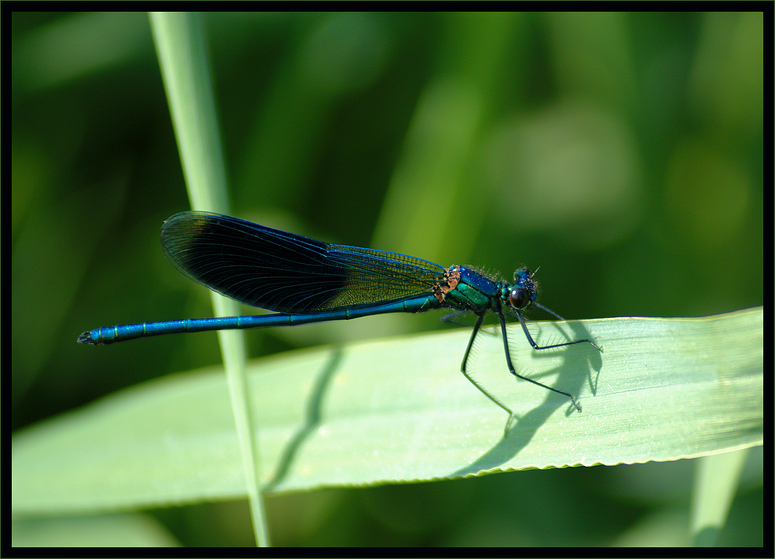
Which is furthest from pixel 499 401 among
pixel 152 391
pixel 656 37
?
pixel 656 37

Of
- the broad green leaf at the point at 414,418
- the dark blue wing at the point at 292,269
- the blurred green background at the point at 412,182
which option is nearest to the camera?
the broad green leaf at the point at 414,418

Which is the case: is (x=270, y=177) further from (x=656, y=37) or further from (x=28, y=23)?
(x=656, y=37)

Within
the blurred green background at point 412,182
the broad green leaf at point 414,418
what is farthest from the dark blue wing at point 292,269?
the blurred green background at point 412,182

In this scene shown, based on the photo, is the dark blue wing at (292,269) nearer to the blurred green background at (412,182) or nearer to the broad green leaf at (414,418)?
the broad green leaf at (414,418)

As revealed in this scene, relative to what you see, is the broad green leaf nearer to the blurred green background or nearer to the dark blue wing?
the dark blue wing

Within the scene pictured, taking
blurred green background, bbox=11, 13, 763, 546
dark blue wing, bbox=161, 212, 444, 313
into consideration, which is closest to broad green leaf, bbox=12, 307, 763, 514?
dark blue wing, bbox=161, 212, 444, 313
